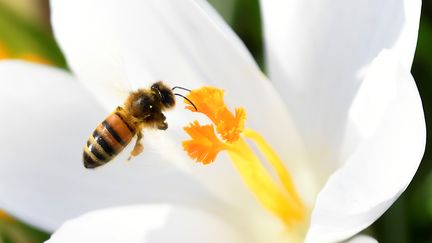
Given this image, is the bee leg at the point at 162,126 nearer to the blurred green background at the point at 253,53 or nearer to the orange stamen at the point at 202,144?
the orange stamen at the point at 202,144

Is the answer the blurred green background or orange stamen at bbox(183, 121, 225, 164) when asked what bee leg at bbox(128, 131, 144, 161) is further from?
the blurred green background

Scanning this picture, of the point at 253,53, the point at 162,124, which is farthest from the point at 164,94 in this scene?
the point at 253,53

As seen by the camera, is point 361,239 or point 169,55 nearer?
point 361,239

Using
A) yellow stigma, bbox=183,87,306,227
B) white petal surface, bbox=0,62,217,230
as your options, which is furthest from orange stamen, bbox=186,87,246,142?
white petal surface, bbox=0,62,217,230

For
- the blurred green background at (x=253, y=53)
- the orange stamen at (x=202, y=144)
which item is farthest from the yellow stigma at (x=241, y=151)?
the blurred green background at (x=253, y=53)

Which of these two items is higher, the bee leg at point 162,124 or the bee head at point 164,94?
the bee head at point 164,94

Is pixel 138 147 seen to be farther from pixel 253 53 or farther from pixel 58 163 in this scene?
pixel 253 53
